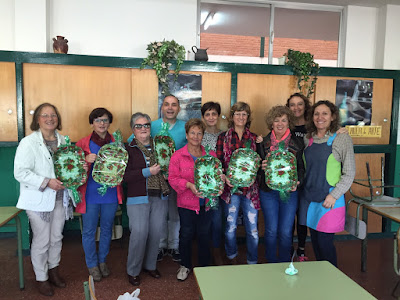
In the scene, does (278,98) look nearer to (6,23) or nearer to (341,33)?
(341,33)

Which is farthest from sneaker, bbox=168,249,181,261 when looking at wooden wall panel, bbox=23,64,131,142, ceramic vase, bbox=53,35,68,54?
ceramic vase, bbox=53,35,68,54

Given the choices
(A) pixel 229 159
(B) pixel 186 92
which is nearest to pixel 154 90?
(B) pixel 186 92

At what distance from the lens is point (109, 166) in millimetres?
2500

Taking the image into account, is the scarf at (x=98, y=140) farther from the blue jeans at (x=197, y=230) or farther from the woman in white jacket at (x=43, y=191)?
the blue jeans at (x=197, y=230)

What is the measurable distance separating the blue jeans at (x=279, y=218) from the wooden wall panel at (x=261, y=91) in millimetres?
1261

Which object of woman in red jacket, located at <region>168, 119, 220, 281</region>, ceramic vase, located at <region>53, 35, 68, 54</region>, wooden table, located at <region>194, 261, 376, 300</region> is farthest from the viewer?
ceramic vase, located at <region>53, 35, 68, 54</region>

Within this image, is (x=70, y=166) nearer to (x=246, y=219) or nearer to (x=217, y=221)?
(x=217, y=221)

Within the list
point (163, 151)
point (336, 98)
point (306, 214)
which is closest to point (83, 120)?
point (163, 151)

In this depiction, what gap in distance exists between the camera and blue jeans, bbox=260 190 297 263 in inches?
105

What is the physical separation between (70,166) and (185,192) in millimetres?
920

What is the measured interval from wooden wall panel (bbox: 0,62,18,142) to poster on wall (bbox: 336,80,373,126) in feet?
11.6

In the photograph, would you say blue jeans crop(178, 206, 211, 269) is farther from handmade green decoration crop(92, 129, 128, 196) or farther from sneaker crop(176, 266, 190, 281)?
handmade green decoration crop(92, 129, 128, 196)

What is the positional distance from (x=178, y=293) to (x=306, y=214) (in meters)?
1.22

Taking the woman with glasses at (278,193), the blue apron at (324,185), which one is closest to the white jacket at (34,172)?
the woman with glasses at (278,193)
